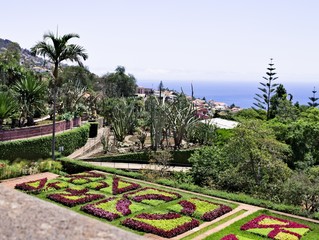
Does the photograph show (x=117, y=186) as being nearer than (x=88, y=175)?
Yes

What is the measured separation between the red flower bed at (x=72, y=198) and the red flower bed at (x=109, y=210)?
0.63m

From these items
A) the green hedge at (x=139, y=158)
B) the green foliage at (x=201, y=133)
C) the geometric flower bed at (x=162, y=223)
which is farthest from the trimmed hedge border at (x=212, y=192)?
the green foliage at (x=201, y=133)

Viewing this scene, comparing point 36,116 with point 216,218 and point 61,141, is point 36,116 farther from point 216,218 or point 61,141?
point 216,218

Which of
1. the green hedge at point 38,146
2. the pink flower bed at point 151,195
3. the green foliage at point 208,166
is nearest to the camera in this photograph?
the pink flower bed at point 151,195

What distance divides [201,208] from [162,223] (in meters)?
2.20

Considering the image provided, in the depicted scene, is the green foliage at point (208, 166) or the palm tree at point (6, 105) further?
the palm tree at point (6, 105)

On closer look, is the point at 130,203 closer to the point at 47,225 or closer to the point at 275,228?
the point at 275,228

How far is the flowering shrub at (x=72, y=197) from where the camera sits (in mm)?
14742

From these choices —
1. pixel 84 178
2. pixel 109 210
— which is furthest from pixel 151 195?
pixel 84 178

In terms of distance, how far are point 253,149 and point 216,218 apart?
5234 mm

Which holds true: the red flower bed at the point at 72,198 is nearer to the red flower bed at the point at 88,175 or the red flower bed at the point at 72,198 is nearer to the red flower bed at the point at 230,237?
the red flower bed at the point at 88,175

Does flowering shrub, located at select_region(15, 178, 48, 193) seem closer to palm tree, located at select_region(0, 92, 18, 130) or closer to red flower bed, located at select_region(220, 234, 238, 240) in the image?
palm tree, located at select_region(0, 92, 18, 130)

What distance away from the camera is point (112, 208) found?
14.1 meters

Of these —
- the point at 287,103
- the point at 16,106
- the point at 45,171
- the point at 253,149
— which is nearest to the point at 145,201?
the point at 253,149
